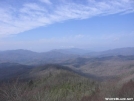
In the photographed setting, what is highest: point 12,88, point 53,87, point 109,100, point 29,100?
point 12,88

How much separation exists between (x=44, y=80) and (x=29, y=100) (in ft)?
220

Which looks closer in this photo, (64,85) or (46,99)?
(46,99)

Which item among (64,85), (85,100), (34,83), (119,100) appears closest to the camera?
(119,100)

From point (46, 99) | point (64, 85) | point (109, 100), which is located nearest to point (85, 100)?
point (109, 100)

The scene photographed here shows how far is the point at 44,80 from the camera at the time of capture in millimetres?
80500

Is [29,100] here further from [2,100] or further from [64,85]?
[64,85]

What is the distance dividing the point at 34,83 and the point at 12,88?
6250cm

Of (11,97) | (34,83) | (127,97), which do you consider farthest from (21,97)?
(34,83)

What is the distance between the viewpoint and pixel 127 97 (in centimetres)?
1811

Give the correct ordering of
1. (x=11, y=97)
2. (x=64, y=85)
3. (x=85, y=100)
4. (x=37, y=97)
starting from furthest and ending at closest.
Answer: (x=64, y=85)
(x=85, y=100)
(x=37, y=97)
(x=11, y=97)

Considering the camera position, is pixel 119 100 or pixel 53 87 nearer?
pixel 119 100

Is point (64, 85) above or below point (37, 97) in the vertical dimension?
below

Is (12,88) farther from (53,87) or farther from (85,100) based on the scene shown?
(53,87)

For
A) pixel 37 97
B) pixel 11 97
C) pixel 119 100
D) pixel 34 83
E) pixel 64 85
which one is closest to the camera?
pixel 11 97
